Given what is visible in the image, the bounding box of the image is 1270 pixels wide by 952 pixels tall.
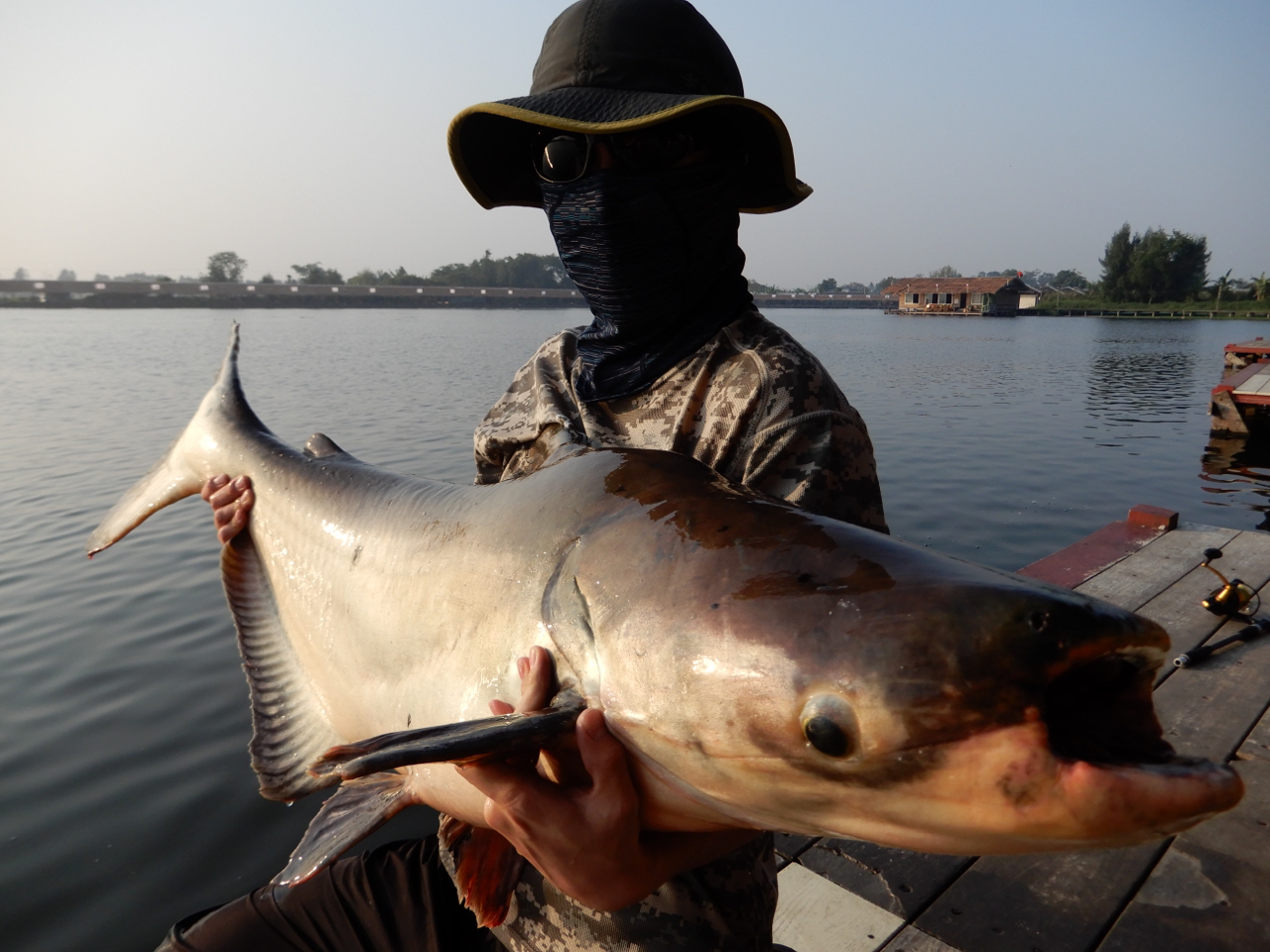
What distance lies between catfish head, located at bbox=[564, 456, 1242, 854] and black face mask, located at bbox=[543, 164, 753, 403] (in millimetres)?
860

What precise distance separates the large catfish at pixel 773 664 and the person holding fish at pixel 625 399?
163mm

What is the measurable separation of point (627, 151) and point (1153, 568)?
6.63 metres

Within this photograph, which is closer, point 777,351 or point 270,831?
point 777,351

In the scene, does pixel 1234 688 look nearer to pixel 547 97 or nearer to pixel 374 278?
pixel 547 97

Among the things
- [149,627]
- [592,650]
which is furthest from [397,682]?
[149,627]

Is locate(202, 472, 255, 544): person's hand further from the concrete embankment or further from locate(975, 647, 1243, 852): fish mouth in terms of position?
the concrete embankment

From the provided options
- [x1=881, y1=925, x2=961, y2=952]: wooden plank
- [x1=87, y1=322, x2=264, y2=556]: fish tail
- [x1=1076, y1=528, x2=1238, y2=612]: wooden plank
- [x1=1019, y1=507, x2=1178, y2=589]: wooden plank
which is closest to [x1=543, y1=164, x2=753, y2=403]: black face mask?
[x1=87, y1=322, x2=264, y2=556]: fish tail

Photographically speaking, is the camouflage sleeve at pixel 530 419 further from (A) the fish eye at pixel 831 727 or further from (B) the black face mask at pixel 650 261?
(A) the fish eye at pixel 831 727

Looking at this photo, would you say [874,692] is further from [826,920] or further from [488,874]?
[826,920]

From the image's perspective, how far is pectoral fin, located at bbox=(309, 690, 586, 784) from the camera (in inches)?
51.2

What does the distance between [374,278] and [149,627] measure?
129147mm

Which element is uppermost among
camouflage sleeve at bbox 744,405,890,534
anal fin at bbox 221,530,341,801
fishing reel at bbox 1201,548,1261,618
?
camouflage sleeve at bbox 744,405,890,534

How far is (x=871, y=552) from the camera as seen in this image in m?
1.32

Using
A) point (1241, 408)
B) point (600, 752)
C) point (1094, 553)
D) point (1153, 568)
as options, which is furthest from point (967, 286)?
point (600, 752)
